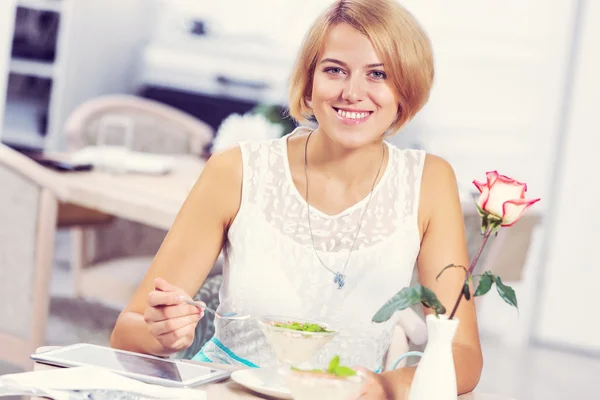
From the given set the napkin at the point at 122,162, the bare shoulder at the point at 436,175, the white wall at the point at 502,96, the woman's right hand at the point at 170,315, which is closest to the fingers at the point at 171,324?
the woman's right hand at the point at 170,315

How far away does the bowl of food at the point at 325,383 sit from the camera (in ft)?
3.59

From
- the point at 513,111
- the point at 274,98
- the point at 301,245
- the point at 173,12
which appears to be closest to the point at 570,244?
the point at 513,111

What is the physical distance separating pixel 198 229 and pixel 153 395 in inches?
22.6

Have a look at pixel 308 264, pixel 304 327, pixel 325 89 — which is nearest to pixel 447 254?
pixel 308 264

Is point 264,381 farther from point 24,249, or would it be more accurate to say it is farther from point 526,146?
point 526,146

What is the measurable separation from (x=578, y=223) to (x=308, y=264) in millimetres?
3473

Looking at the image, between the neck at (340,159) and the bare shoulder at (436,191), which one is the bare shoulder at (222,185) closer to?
the neck at (340,159)

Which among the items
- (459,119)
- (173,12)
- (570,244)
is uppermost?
(173,12)

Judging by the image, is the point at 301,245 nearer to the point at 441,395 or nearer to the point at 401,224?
the point at 401,224

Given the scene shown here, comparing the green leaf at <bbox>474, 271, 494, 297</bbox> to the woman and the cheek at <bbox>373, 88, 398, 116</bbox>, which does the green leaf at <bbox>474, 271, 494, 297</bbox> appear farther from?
the cheek at <bbox>373, 88, 398, 116</bbox>

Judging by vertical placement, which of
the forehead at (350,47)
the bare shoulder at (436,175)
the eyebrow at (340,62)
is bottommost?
the bare shoulder at (436,175)

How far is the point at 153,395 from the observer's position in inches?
48.1

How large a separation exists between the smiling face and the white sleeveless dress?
0.53 feet

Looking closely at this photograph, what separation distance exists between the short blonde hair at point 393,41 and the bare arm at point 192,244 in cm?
28
